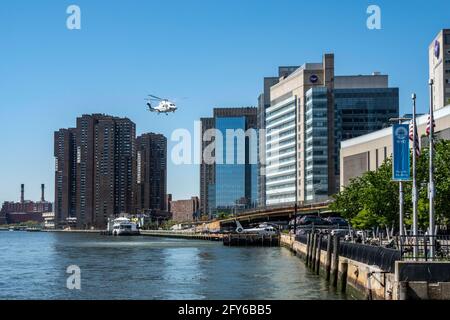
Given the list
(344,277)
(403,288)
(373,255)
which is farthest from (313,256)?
(403,288)

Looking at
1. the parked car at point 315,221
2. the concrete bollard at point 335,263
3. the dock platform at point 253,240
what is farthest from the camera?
the dock platform at point 253,240

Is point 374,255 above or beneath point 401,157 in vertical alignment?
beneath

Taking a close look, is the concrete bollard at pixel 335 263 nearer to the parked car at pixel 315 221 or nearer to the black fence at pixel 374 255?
the black fence at pixel 374 255

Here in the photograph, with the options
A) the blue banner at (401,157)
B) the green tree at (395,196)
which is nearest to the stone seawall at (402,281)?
the blue banner at (401,157)

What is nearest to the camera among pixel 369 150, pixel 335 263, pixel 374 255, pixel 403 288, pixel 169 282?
pixel 403 288

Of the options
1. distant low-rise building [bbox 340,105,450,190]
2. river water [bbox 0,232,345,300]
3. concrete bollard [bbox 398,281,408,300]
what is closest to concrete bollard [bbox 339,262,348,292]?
river water [bbox 0,232,345,300]

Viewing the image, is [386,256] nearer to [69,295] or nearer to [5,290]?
[69,295]

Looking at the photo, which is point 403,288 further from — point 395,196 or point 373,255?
point 395,196

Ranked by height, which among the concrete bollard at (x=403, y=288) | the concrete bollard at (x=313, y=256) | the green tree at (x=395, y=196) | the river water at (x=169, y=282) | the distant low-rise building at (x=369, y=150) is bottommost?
the river water at (x=169, y=282)
